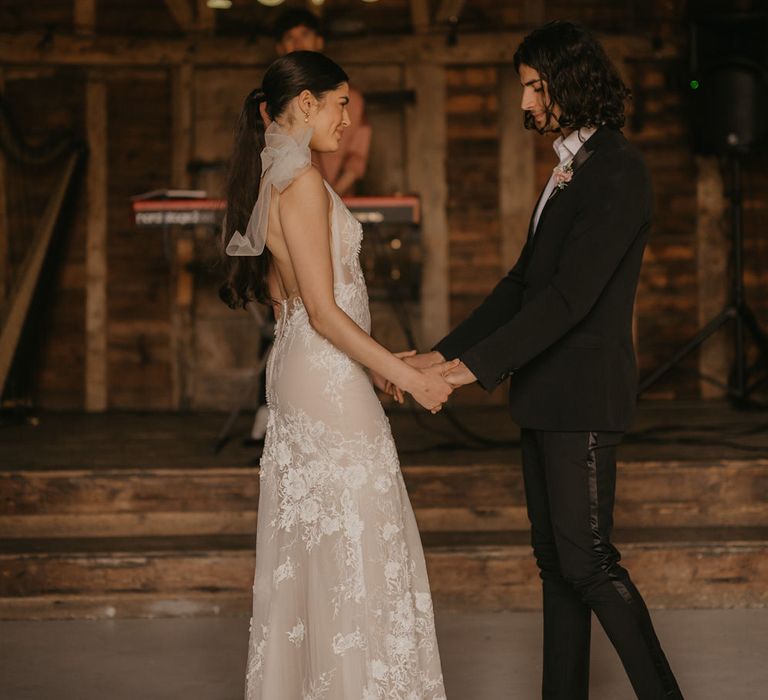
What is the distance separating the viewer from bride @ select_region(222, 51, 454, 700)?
2.56 metres

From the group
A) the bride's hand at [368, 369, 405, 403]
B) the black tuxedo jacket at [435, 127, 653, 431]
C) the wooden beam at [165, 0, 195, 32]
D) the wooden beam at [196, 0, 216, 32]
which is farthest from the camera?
the wooden beam at [196, 0, 216, 32]

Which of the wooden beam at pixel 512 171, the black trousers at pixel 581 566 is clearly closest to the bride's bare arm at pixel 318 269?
the black trousers at pixel 581 566

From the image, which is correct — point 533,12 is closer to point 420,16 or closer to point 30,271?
point 420,16

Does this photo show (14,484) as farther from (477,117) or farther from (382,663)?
(477,117)

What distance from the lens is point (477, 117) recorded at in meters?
6.70

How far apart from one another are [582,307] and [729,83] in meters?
3.90

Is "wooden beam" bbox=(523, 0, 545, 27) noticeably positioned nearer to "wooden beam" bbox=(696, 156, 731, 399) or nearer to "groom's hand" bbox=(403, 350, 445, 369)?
"wooden beam" bbox=(696, 156, 731, 399)

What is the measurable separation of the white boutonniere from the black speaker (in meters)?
3.67

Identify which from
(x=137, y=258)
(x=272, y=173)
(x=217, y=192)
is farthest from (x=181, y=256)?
(x=272, y=173)

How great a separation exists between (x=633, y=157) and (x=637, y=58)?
4386mm

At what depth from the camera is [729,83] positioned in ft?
19.6

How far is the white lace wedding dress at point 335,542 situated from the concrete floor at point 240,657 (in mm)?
613

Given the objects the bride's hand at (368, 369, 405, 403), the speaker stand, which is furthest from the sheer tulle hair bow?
the speaker stand

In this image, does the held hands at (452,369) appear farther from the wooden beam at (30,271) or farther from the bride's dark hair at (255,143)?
the wooden beam at (30,271)
